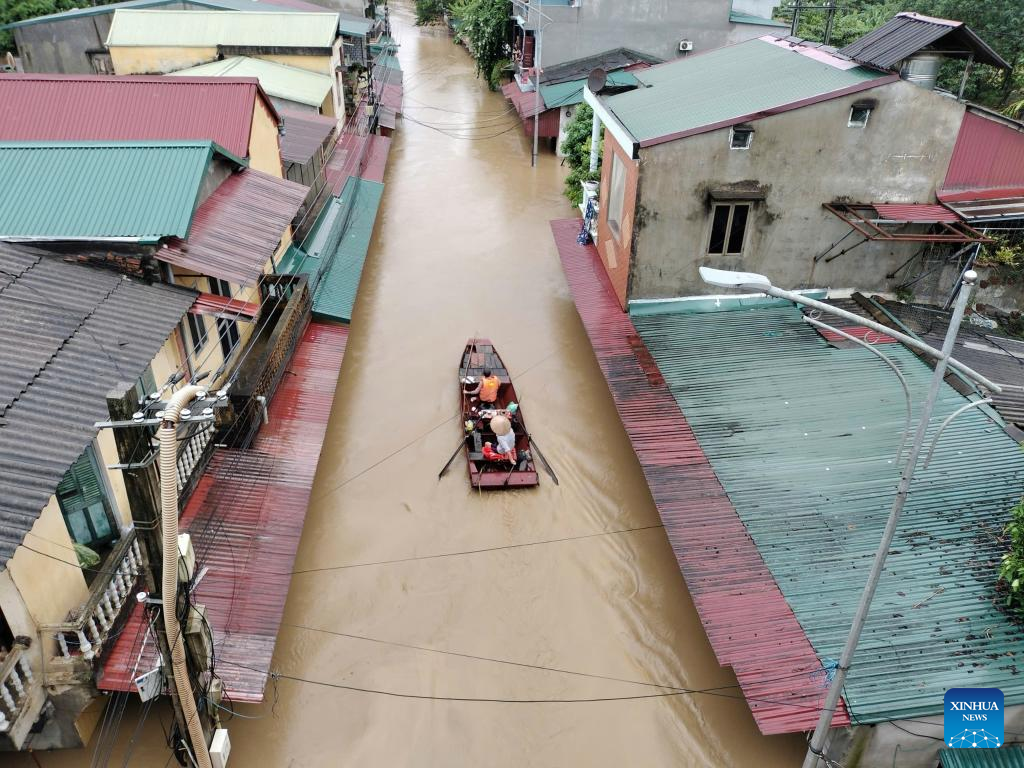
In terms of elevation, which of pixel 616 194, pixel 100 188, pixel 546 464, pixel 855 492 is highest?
pixel 100 188

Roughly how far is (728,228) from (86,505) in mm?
13381

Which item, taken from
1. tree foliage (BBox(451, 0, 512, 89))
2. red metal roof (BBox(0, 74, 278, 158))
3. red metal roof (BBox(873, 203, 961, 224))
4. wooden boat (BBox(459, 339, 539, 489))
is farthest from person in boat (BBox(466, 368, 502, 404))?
tree foliage (BBox(451, 0, 512, 89))

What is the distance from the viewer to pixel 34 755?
9.87m

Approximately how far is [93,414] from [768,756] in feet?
32.9

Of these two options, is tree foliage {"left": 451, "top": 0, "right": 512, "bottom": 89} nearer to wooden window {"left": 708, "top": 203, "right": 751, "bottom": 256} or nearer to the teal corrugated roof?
wooden window {"left": 708, "top": 203, "right": 751, "bottom": 256}

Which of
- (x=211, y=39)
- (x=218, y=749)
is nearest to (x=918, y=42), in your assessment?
(x=218, y=749)

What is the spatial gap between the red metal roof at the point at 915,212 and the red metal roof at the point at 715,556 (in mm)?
5770

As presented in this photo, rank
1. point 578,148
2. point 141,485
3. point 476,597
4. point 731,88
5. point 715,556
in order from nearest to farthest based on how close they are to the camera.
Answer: point 141,485, point 715,556, point 476,597, point 731,88, point 578,148

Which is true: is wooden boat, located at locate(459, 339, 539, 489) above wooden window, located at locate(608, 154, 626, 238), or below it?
below

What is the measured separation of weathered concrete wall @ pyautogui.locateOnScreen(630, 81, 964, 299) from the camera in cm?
1559

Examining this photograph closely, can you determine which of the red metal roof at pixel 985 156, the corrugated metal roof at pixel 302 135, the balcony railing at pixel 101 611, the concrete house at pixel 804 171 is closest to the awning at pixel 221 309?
the balcony railing at pixel 101 611

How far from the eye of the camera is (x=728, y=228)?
54.9ft

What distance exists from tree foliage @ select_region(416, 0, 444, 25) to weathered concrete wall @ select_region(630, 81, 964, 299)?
202ft

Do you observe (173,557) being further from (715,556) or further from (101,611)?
(715,556)
